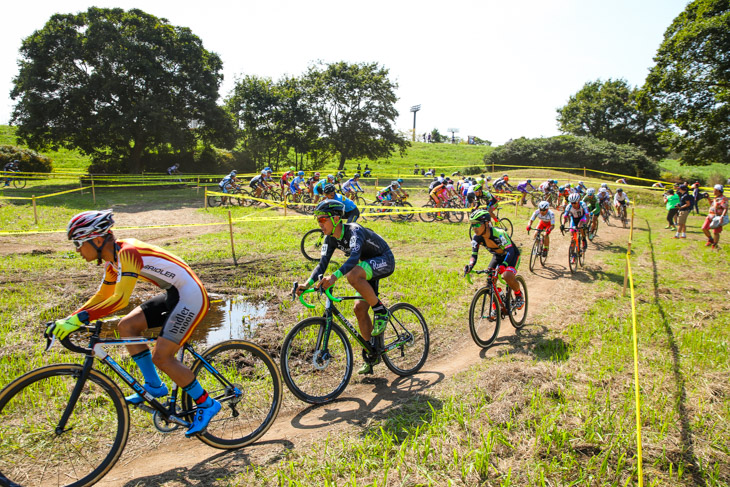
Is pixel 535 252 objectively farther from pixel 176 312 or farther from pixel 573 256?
pixel 176 312

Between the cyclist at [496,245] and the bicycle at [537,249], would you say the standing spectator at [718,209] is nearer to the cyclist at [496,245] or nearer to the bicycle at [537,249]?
the bicycle at [537,249]

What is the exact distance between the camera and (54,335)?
11.2 feet

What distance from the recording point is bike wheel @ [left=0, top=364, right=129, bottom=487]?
3.59 m

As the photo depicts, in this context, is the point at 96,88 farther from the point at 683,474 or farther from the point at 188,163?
the point at 683,474

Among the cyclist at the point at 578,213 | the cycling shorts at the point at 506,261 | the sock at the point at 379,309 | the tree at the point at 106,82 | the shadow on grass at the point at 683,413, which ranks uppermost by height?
the tree at the point at 106,82

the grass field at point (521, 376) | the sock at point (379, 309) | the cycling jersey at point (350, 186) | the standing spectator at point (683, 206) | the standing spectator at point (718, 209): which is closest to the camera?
the grass field at point (521, 376)

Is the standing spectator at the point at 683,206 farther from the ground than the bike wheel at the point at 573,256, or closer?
farther from the ground

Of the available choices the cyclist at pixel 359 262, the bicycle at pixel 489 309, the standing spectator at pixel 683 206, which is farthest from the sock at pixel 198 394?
the standing spectator at pixel 683 206

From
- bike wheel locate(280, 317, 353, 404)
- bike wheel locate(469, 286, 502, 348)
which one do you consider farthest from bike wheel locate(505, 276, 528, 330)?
bike wheel locate(280, 317, 353, 404)

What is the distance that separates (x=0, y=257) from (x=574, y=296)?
47.4 ft

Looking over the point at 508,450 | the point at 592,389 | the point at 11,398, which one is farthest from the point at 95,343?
the point at 592,389

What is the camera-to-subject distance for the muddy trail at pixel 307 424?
3924 millimetres

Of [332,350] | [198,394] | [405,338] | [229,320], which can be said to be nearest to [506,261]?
[405,338]

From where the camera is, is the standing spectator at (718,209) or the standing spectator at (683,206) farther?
the standing spectator at (683,206)
